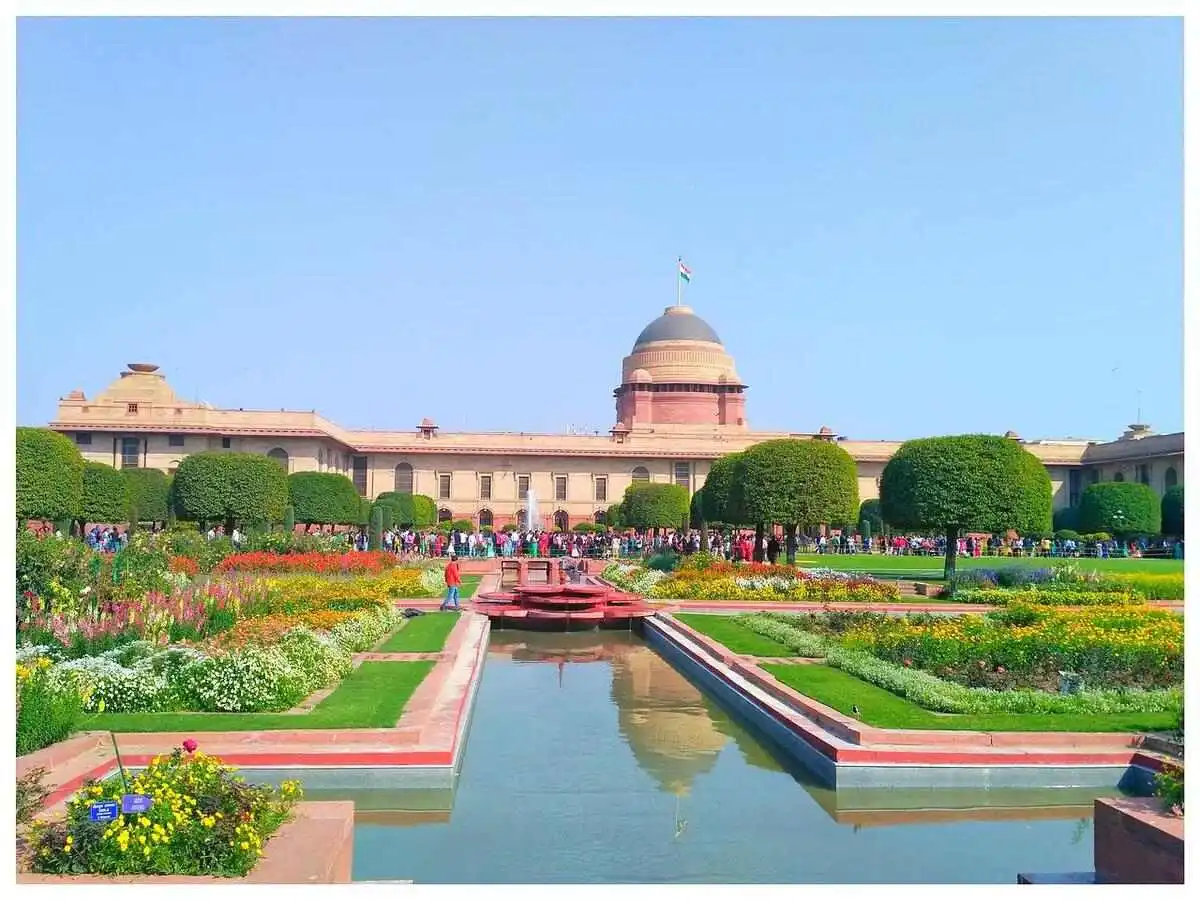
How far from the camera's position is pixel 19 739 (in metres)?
6.42

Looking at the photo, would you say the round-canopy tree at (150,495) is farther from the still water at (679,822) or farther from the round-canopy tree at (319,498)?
the still water at (679,822)

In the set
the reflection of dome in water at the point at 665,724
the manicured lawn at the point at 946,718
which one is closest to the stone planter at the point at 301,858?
the reflection of dome in water at the point at 665,724

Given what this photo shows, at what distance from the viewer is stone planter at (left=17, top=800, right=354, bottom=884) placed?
4484 mm

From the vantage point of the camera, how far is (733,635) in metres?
13.7

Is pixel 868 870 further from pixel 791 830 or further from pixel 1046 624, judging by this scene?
pixel 1046 624

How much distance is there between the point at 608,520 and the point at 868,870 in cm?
4074

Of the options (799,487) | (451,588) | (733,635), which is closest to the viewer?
(733,635)

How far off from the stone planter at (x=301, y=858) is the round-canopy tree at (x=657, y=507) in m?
34.6

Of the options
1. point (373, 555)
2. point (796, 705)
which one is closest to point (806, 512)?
point (373, 555)

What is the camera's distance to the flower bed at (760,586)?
60.6ft

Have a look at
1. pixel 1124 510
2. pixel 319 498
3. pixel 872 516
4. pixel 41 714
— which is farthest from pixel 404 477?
pixel 41 714

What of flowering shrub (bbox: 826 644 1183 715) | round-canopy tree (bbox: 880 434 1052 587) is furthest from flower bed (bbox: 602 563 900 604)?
flowering shrub (bbox: 826 644 1183 715)

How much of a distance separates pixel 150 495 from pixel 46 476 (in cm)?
1045

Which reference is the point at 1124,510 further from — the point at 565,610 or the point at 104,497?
the point at 104,497
